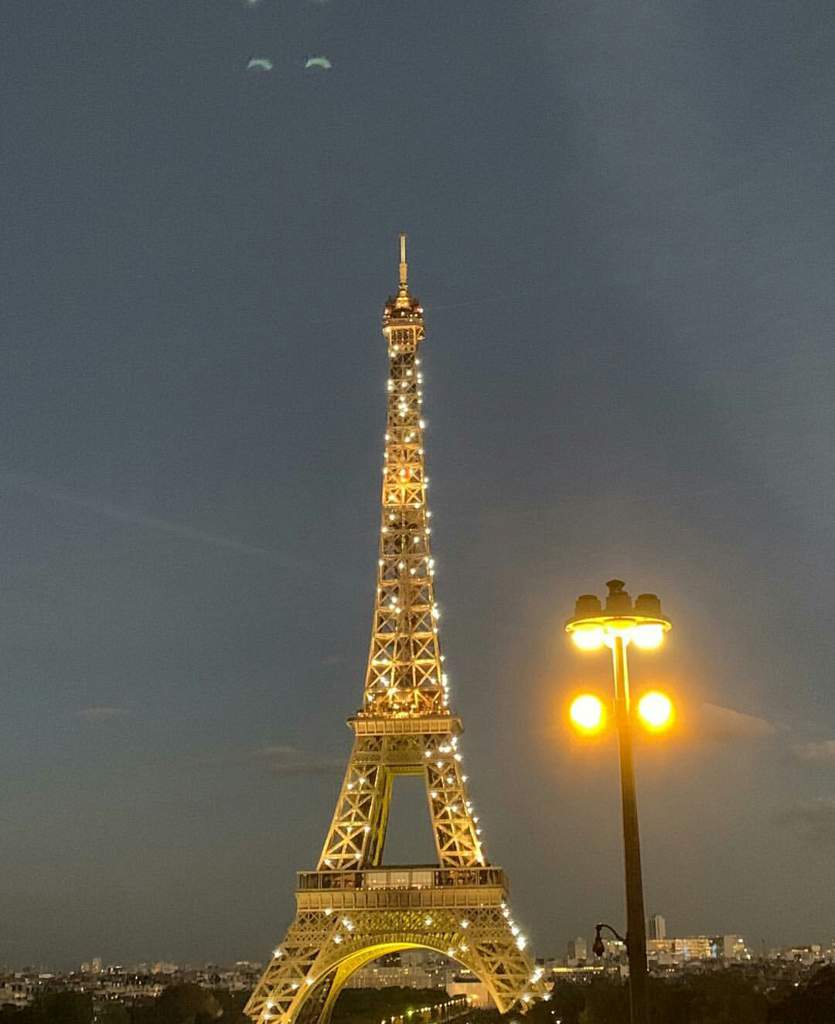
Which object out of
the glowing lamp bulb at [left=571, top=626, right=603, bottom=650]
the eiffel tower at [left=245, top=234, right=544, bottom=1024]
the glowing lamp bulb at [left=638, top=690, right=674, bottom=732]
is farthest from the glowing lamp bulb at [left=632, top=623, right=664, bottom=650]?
the eiffel tower at [left=245, top=234, right=544, bottom=1024]

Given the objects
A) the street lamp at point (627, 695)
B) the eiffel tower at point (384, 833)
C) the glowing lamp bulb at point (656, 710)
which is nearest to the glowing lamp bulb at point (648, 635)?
the street lamp at point (627, 695)

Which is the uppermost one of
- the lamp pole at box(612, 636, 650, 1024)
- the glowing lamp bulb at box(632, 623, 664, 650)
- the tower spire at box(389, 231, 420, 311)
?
the tower spire at box(389, 231, 420, 311)

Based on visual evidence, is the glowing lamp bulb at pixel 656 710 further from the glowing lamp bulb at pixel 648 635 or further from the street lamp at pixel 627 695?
the glowing lamp bulb at pixel 648 635

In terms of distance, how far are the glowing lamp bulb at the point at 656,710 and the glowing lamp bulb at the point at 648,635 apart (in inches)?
17.2

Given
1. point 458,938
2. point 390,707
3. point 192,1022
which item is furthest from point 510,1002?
point 192,1022

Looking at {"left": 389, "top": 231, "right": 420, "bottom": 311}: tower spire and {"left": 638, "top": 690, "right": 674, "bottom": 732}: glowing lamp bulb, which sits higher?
{"left": 389, "top": 231, "right": 420, "bottom": 311}: tower spire

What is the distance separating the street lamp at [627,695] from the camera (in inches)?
463

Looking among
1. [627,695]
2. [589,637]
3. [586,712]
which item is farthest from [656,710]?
[589,637]

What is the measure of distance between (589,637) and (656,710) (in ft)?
2.80

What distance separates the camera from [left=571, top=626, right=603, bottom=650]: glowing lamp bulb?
39.4 feet

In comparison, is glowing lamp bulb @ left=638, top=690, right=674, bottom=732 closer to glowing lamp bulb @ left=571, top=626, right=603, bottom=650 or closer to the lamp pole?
the lamp pole

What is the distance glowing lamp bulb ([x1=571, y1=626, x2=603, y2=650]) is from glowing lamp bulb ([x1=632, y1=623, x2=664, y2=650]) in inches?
11.9

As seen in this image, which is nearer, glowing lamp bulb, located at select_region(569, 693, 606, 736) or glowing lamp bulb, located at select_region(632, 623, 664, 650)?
glowing lamp bulb, located at select_region(569, 693, 606, 736)

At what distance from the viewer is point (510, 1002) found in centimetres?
6200
